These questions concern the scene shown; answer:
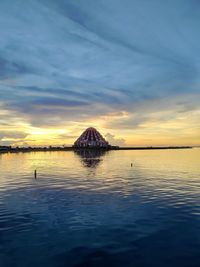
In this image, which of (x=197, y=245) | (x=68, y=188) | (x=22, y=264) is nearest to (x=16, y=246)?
(x=22, y=264)

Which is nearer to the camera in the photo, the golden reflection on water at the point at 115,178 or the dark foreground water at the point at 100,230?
the dark foreground water at the point at 100,230

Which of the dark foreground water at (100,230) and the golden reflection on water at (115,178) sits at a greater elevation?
the golden reflection on water at (115,178)

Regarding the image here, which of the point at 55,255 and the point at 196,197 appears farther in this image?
the point at 196,197

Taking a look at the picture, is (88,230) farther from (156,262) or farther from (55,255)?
(156,262)

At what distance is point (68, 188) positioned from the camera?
44.6m

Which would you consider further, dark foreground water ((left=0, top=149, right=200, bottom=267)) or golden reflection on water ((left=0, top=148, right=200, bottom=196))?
golden reflection on water ((left=0, top=148, right=200, bottom=196))

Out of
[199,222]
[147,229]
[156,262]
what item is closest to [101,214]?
[147,229]

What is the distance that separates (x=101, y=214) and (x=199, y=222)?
31.3ft

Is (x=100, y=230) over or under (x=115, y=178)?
under

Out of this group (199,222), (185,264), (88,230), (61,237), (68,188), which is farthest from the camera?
(68,188)

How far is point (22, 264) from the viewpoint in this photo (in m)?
16.2

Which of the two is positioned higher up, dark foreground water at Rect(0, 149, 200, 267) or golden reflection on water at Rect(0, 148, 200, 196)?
golden reflection on water at Rect(0, 148, 200, 196)

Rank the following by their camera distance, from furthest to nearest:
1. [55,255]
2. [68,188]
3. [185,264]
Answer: [68,188] < [55,255] < [185,264]

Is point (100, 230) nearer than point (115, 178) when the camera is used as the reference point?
Yes
